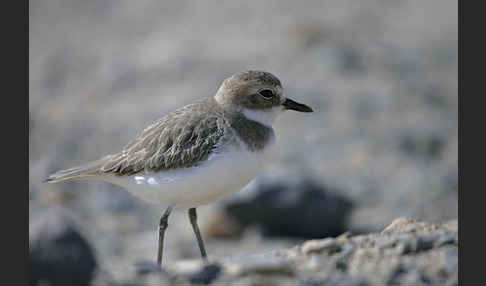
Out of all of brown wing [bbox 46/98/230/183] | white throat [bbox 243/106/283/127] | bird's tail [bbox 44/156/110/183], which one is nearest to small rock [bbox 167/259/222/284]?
brown wing [bbox 46/98/230/183]

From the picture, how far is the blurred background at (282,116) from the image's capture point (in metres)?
12.0

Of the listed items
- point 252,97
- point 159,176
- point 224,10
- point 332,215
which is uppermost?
point 224,10

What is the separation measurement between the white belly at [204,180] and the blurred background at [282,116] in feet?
12.4

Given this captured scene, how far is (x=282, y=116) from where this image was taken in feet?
49.0

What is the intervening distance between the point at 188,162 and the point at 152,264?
4.99ft

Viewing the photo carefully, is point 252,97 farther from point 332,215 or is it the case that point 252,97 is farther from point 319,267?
point 332,215

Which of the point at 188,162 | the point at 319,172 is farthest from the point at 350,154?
the point at 188,162

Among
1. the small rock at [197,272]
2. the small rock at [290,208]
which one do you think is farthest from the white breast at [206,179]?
the small rock at [290,208]

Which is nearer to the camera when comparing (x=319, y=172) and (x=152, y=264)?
(x=152, y=264)

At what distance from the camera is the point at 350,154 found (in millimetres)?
14016

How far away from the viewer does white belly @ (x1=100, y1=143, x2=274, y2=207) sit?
6879 millimetres

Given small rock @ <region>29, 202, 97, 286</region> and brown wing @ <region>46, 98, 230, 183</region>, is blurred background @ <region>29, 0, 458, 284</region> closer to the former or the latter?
brown wing @ <region>46, 98, 230, 183</region>

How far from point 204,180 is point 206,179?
0.07ft

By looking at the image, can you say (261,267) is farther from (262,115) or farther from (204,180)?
(262,115)
